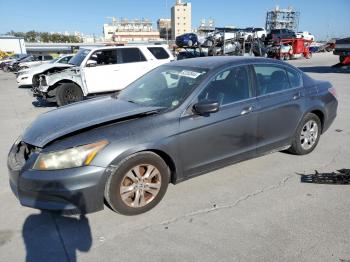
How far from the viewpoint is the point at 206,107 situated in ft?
11.3

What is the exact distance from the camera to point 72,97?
9.67 metres

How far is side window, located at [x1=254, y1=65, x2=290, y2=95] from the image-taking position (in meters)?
4.23

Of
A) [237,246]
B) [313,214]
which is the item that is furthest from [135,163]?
[313,214]

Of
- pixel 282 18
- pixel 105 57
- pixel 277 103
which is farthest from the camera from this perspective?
pixel 282 18

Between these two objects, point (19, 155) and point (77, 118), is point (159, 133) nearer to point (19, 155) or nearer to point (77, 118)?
point (77, 118)

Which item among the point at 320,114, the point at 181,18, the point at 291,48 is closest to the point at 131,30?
the point at 181,18

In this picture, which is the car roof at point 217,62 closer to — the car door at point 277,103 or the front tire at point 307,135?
the car door at point 277,103

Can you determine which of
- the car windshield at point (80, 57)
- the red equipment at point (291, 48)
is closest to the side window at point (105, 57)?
the car windshield at point (80, 57)

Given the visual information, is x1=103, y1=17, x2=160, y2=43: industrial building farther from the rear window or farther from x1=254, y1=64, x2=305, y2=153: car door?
x1=254, y1=64, x2=305, y2=153: car door

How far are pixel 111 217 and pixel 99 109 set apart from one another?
1277mm

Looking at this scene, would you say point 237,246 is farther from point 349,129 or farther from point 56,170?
point 349,129

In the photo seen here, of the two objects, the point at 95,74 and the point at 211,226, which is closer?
the point at 211,226

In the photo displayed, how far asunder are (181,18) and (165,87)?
13143cm

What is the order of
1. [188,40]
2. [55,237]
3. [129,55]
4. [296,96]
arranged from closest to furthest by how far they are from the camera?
[55,237]
[296,96]
[129,55]
[188,40]
